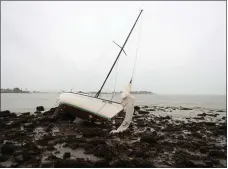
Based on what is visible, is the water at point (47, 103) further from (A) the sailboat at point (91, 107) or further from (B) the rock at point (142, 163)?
(B) the rock at point (142, 163)

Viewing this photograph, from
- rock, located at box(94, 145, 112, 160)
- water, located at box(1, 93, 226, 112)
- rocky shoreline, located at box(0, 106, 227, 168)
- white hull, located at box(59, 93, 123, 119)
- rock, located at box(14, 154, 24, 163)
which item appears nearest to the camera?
rock, located at box(14, 154, 24, 163)

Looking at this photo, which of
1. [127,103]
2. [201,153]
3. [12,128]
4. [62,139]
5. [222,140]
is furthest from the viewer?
[12,128]

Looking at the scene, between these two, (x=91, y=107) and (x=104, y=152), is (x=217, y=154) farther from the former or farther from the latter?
(x=91, y=107)

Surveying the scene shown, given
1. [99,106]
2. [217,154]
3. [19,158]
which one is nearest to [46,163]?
[19,158]

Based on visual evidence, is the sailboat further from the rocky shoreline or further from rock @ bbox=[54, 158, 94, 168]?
rock @ bbox=[54, 158, 94, 168]

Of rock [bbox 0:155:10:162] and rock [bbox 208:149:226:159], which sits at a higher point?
rock [bbox 208:149:226:159]

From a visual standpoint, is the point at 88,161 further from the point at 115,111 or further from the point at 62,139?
the point at 115,111

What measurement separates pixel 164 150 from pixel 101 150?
3.31 m

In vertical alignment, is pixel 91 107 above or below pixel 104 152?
above

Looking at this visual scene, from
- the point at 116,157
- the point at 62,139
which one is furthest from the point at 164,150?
the point at 62,139

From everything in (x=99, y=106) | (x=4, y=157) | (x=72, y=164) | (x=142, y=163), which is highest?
(x=99, y=106)

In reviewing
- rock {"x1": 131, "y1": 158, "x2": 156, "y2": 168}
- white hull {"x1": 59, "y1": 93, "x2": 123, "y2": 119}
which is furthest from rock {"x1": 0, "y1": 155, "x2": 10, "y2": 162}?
white hull {"x1": 59, "y1": 93, "x2": 123, "y2": 119}

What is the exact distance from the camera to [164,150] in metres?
9.87

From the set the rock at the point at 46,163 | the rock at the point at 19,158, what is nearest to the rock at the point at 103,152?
the rock at the point at 46,163
